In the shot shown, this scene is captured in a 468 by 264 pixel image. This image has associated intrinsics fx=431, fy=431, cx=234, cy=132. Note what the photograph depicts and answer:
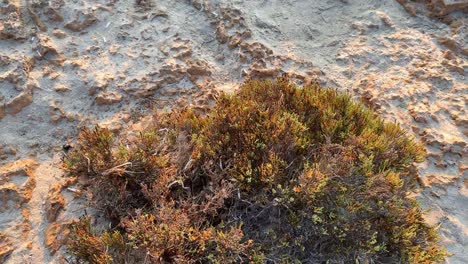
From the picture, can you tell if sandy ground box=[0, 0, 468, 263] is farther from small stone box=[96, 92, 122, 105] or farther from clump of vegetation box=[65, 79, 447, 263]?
clump of vegetation box=[65, 79, 447, 263]

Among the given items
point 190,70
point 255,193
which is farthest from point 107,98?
point 255,193

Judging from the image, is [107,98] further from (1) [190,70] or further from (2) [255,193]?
(2) [255,193]

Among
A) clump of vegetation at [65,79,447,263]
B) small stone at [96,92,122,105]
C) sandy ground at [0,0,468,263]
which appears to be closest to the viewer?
clump of vegetation at [65,79,447,263]

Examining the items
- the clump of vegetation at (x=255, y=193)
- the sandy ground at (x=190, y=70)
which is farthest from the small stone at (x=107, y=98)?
the clump of vegetation at (x=255, y=193)

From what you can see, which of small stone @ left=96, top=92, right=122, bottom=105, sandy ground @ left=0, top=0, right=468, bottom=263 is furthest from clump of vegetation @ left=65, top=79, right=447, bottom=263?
small stone @ left=96, top=92, right=122, bottom=105

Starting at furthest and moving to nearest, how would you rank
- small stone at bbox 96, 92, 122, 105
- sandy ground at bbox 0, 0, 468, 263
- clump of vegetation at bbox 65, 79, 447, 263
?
small stone at bbox 96, 92, 122, 105, sandy ground at bbox 0, 0, 468, 263, clump of vegetation at bbox 65, 79, 447, 263

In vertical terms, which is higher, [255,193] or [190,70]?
[190,70]
